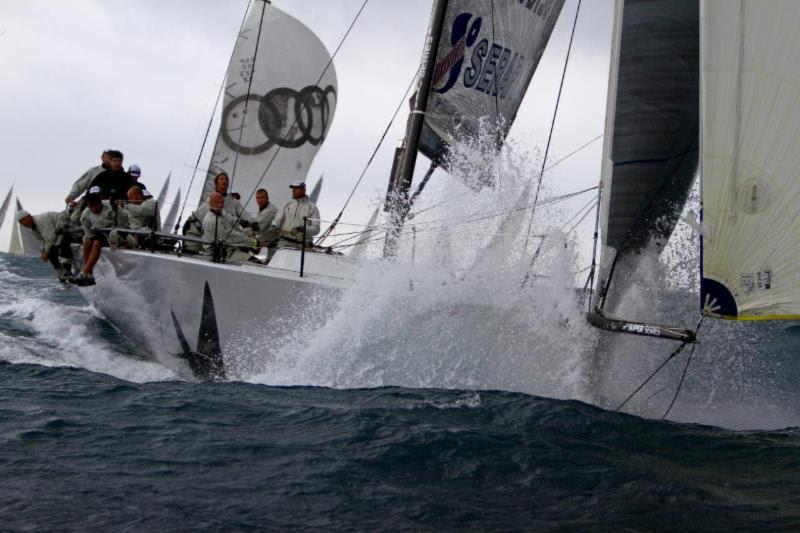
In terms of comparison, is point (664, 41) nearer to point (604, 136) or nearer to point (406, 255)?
point (604, 136)

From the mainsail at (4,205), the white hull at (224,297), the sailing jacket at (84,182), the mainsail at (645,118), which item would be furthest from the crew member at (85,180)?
the mainsail at (4,205)

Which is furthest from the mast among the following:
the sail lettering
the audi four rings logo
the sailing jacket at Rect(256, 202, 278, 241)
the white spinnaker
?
the audi four rings logo

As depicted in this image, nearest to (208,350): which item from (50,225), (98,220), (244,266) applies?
(244,266)

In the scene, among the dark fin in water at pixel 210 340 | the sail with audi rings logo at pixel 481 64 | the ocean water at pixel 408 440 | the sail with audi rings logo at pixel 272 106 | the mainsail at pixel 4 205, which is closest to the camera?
the ocean water at pixel 408 440

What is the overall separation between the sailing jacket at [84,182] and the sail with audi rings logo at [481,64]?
364 centimetres

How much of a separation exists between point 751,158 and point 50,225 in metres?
7.04

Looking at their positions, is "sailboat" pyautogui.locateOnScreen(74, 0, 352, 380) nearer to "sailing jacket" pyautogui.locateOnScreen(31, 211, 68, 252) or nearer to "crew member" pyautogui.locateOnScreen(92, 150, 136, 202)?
"sailing jacket" pyautogui.locateOnScreen(31, 211, 68, 252)

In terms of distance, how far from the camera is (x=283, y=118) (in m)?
12.5

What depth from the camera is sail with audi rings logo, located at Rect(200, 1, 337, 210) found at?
12141 mm

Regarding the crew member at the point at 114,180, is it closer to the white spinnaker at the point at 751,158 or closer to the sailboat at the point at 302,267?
the sailboat at the point at 302,267

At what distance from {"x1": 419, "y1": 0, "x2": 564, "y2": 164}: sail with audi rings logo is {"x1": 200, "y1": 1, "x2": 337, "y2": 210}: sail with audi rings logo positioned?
4292 mm

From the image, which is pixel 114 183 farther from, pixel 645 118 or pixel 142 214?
pixel 645 118

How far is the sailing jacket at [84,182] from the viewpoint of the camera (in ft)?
29.2

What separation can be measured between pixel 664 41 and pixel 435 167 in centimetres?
264
